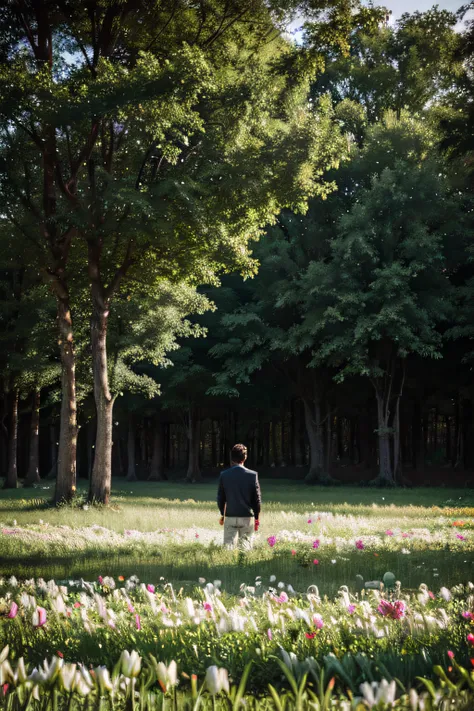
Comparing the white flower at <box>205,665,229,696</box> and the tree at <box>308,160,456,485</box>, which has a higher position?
the tree at <box>308,160,456,485</box>

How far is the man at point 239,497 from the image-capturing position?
10.0 metres

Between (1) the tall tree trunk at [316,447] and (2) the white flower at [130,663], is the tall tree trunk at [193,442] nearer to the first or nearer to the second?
(1) the tall tree trunk at [316,447]

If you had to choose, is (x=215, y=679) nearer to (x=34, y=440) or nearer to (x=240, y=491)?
(x=240, y=491)

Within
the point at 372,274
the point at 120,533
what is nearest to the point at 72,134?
the point at 120,533

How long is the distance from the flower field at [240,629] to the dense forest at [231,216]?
837cm

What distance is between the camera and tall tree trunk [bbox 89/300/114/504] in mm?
19797

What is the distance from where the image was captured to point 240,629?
166 inches

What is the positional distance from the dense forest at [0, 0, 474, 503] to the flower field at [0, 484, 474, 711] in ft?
27.5

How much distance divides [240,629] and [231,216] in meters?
15.0

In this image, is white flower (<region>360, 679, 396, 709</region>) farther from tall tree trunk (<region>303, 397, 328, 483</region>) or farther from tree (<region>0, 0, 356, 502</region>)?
tall tree trunk (<region>303, 397, 328, 483</region>)

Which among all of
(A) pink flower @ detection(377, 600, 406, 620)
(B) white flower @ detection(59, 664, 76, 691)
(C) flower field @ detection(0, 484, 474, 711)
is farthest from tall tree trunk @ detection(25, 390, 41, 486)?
(B) white flower @ detection(59, 664, 76, 691)

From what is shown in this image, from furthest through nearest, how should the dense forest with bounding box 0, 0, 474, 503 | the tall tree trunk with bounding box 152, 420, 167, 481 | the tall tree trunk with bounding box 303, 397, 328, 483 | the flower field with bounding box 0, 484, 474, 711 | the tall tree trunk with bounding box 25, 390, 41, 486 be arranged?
the tall tree trunk with bounding box 152, 420, 167, 481 → the tall tree trunk with bounding box 303, 397, 328, 483 → the tall tree trunk with bounding box 25, 390, 41, 486 → the dense forest with bounding box 0, 0, 474, 503 → the flower field with bounding box 0, 484, 474, 711

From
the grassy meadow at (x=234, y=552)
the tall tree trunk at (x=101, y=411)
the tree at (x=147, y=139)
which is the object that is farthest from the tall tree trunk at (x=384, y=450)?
the tall tree trunk at (x=101, y=411)

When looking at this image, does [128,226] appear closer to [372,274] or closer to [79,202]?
[79,202]
